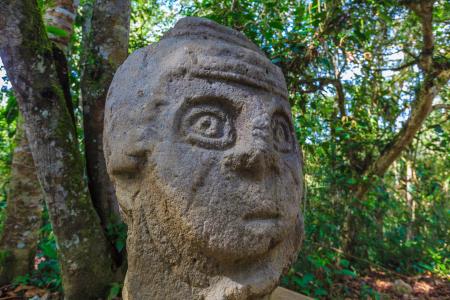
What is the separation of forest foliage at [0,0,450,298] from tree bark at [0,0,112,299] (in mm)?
Result: 303

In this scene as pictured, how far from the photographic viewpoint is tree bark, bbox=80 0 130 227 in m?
2.77

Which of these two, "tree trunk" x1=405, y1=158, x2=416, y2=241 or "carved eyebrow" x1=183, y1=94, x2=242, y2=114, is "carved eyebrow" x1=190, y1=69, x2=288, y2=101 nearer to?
"carved eyebrow" x1=183, y1=94, x2=242, y2=114

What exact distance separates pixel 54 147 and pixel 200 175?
4.20 feet

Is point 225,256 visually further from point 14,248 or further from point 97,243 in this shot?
point 14,248

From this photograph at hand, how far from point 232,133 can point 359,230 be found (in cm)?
342

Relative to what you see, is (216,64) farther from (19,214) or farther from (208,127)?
(19,214)

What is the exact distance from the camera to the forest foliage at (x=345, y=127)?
3400mm

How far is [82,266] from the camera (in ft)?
7.75

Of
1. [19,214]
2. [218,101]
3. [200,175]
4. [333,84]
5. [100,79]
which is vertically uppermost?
[333,84]

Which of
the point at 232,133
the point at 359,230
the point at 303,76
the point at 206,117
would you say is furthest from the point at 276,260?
the point at 359,230

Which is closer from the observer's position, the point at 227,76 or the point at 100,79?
the point at 227,76

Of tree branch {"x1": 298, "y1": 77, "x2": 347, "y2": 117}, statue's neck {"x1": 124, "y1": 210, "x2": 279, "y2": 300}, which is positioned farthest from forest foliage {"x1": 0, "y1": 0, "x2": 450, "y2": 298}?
statue's neck {"x1": 124, "y1": 210, "x2": 279, "y2": 300}

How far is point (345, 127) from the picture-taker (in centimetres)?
427

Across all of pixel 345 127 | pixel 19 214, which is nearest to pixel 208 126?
pixel 19 214
